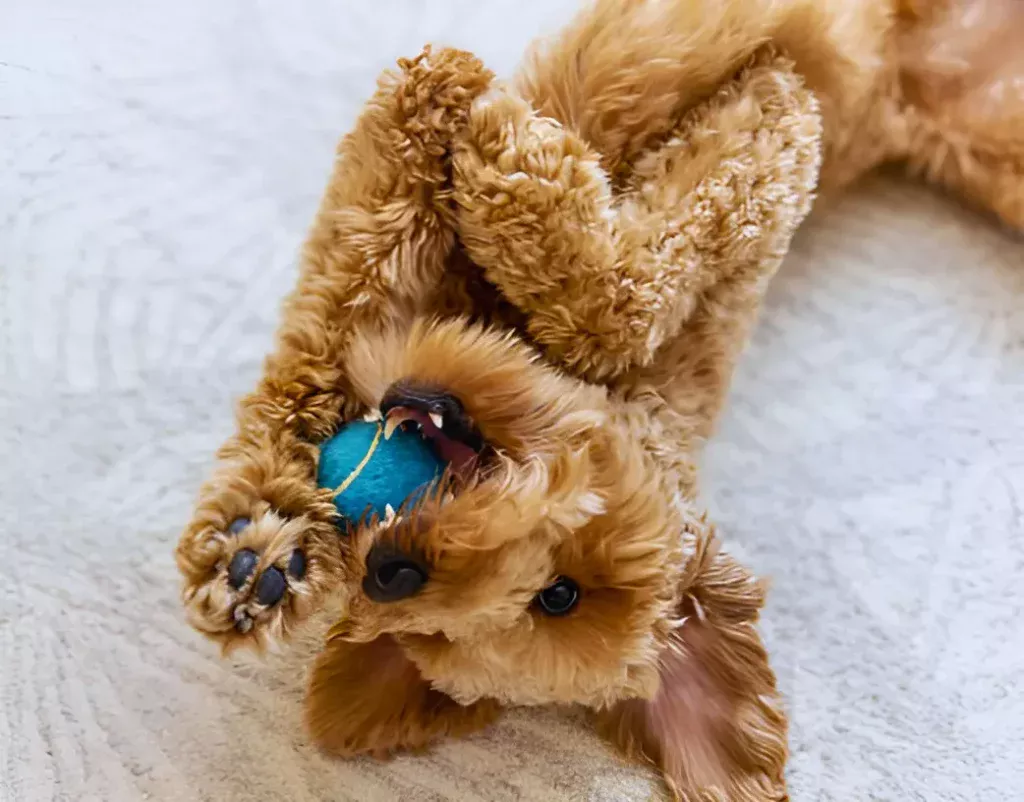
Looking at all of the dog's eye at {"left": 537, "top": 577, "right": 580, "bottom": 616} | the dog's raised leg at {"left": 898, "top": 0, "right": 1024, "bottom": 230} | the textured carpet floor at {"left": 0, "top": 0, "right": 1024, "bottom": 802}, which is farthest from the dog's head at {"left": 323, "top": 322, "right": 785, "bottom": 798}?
the dog's raised leg at {"left": 898, "top": 0, "right": 1024, "bottom": 230}

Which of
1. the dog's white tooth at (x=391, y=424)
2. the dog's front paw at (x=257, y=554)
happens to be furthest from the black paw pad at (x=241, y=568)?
the dog's white tooth at (x=391, y=424)

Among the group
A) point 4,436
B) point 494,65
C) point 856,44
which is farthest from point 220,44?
point 856,44

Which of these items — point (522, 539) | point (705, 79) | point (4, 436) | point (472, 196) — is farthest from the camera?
point (4, 436)

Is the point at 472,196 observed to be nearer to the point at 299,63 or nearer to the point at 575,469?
the point at 575,469

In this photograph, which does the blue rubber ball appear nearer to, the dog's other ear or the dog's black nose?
the dog's black nose

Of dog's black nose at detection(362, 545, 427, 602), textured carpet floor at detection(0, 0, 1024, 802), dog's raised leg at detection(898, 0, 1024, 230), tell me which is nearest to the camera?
dog's black nose at detection(362, 545, 427, 602)

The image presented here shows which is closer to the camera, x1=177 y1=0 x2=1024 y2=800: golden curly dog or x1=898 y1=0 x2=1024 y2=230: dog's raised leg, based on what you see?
x1=177 y1=0 x2=1024 y2=800: golden curly dog
